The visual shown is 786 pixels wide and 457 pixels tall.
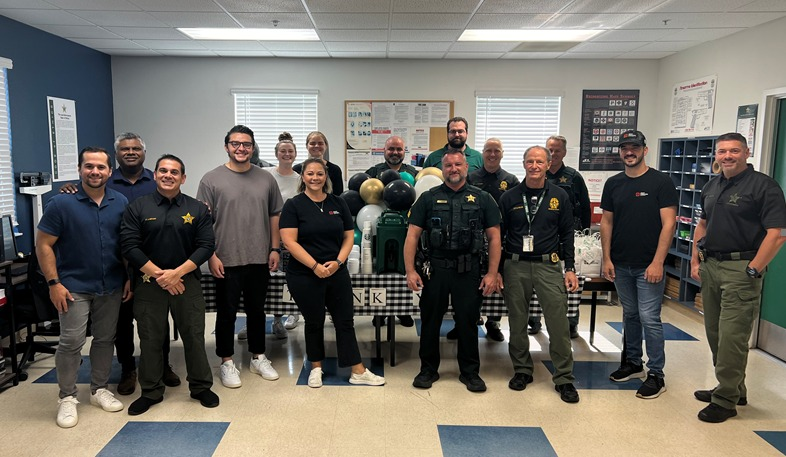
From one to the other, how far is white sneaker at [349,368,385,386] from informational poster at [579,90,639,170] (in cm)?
455

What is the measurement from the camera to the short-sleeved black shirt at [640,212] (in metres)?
3.44

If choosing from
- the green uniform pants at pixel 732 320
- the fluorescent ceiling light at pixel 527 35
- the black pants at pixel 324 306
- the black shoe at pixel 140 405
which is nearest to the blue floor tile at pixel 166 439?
the black shoe at pixel 140 405

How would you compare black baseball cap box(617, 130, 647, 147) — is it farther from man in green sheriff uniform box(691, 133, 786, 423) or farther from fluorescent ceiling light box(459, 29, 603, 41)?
fluorescent ceiling light box(459, 29, 603, 41)

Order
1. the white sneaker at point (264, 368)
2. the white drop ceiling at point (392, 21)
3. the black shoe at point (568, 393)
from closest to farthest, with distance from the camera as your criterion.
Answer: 1. the black shoe at point (568, 393)
2. the white sneaker at point (264, 368)
3. the white drop ceiling at point (392, 21)

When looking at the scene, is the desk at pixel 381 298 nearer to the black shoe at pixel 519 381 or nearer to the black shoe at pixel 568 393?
the black shoe at pixel 519 381

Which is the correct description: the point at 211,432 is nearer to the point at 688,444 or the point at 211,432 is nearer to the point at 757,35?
the point at 688,444

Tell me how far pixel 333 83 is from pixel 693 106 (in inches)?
169

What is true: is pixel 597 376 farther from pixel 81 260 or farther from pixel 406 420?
pixel 81 260

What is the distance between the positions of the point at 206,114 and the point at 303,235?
4.21 metres

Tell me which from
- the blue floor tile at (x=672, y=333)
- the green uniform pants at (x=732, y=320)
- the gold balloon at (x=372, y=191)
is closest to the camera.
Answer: the green uniform pants at (x=732, y=320)

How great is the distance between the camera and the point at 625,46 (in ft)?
19.5

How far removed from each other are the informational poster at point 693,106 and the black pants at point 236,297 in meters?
4.95

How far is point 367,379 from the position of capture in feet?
12.0

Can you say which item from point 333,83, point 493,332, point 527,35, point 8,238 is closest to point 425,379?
point 493,332
